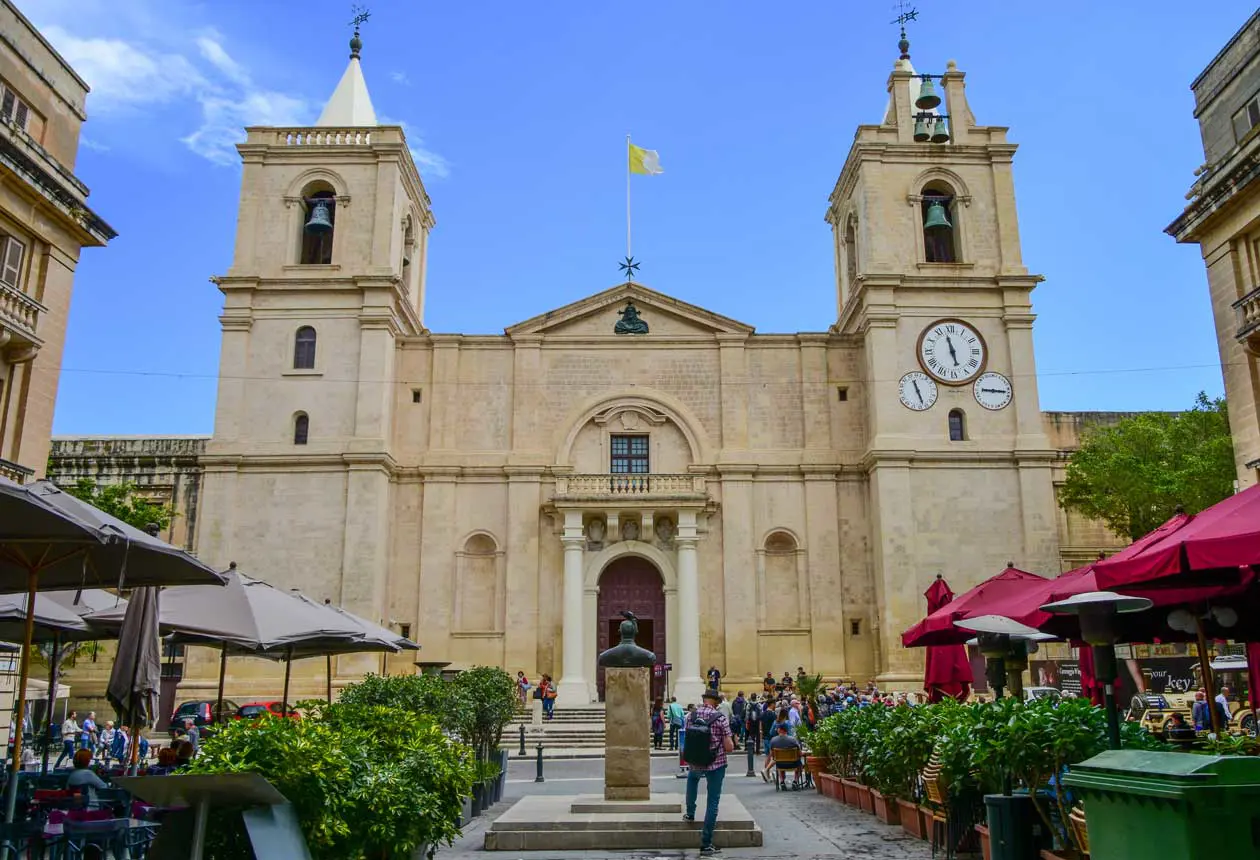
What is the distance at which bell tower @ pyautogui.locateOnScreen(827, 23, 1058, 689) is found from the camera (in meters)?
29.1

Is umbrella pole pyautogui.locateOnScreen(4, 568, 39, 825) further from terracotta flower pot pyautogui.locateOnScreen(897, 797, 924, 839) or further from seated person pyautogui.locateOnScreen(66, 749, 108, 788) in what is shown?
terracotta flower pot pyautogui.locateOnScreen(897, 797, 924, 839)

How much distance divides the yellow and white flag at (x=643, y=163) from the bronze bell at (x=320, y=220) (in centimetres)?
994

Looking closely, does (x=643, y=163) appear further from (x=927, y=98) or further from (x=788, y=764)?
(x=788, y=764)

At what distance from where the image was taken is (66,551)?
884 cm

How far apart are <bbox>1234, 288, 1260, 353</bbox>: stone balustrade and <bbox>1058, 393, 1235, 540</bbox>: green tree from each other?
11.7 m

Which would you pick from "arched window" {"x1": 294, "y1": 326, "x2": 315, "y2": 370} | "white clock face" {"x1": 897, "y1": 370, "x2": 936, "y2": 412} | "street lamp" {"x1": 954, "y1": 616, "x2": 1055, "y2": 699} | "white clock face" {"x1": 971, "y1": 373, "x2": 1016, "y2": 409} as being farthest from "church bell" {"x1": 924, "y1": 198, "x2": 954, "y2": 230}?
"street lamp" {"x1": 954, "y1": 616, "x2": 1055, "y2": 699}

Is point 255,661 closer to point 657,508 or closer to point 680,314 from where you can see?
point 657,508

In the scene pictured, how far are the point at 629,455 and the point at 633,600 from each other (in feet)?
14.5

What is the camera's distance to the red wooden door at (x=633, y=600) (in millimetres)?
30359

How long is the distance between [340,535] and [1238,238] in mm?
22911

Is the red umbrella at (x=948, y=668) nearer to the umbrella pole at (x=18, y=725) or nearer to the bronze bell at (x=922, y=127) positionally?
the umbrella pole at (x=18, y=725)

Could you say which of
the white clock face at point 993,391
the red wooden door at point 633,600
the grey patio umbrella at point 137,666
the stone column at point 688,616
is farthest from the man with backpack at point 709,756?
the white clock face at point 993,391

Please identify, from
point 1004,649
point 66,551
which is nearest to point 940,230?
point 1004,649

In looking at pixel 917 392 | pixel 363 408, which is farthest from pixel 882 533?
pixel 363 408
